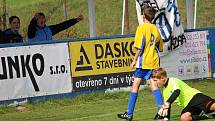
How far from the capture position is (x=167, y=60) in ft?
59.8

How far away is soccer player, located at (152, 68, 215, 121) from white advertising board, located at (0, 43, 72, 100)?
4996mm

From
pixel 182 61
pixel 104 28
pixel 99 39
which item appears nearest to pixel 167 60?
pixel 182 61

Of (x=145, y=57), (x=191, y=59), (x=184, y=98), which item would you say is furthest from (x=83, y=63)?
(x=184, y=98)

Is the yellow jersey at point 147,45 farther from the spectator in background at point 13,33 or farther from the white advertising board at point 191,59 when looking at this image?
the white advertising board at point 191,59

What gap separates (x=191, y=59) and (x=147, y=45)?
6.64m

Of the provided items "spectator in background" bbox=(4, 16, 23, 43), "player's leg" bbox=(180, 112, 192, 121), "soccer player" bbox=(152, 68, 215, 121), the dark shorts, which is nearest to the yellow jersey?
"soccer player" bbox=(152, 68, 215, 121)

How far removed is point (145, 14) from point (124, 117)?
1895 millimetres

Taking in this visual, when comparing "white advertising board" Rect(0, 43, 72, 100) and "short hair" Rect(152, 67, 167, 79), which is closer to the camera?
"short hair" Rect(152, 67, 167, 79)

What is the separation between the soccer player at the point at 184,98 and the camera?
11.2m

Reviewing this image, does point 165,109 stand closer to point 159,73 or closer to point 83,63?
point 159,73

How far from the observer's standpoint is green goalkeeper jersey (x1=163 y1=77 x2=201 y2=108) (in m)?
11.3

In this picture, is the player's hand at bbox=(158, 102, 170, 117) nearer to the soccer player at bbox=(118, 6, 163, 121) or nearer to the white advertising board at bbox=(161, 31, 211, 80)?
the soccer player at bbox=(118, 6, 163, 121)

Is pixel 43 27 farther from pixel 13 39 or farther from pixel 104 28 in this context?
pixel 104 28

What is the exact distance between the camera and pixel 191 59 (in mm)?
Answer: 18688
